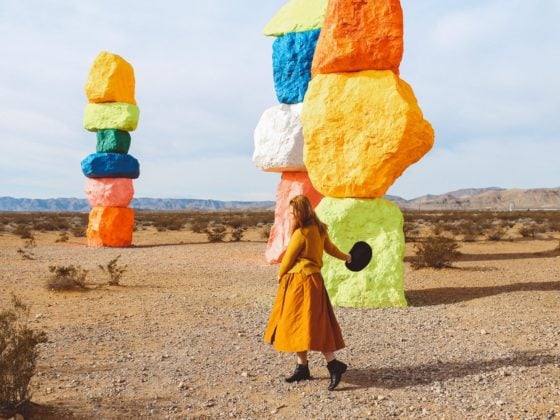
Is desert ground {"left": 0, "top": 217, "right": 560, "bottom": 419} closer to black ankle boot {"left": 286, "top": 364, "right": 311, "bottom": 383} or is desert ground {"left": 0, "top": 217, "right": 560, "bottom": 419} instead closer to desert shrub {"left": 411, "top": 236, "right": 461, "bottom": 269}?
black ankle boot {"left": 286, "top": 364, "right": 311, "bottom": 383}

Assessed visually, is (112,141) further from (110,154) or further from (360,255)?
(360,255)

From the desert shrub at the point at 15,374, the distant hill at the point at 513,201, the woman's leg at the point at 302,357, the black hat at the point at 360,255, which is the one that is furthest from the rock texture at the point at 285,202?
the distant hill at the point at 513,201

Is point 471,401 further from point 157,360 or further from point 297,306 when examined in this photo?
point 157,360

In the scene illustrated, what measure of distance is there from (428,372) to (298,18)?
953 centimetres

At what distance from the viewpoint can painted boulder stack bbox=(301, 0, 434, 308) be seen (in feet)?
26.8

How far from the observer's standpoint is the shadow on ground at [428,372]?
487 centimetres

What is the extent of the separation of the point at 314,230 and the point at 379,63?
4.45 meters

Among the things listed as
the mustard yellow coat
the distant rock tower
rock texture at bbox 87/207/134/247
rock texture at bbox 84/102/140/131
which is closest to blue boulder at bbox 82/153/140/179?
rock texture at bbox 84/102/140/131

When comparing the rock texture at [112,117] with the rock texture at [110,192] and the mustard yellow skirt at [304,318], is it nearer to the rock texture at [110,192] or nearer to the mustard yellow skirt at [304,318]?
the rock texture at [110,192]

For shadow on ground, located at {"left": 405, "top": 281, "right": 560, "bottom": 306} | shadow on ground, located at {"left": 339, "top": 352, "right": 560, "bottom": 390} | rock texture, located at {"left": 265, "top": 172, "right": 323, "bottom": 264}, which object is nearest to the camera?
shadow on ground, located at {"left": 339, "top": 352, "right": 560, "bottom": 390}

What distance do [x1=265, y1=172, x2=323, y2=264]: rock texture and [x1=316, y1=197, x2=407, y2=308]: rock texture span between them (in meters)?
4.44

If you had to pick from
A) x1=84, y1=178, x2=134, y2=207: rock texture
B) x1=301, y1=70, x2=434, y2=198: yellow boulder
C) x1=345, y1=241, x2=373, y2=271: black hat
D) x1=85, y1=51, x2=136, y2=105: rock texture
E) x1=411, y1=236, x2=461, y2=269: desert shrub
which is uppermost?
x1=85, y1=51, x2=136, y2=105: rock texture

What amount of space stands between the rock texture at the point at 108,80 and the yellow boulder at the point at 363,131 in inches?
422

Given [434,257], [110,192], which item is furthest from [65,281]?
[110,192]
